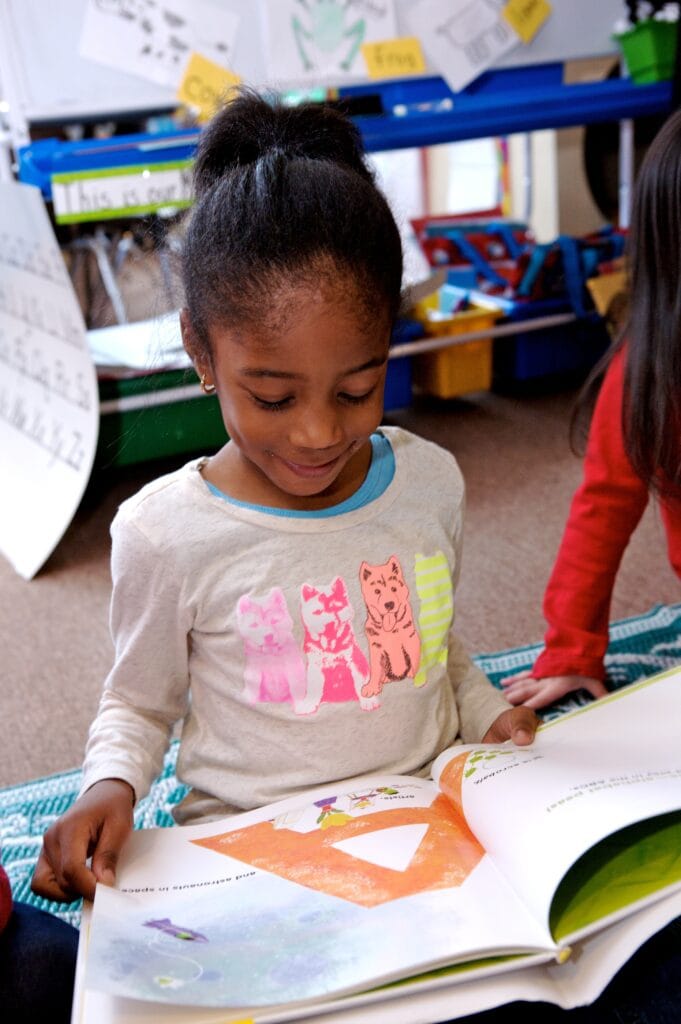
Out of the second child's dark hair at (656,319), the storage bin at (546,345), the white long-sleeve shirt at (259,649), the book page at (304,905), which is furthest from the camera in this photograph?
the storage bin at (546,345)

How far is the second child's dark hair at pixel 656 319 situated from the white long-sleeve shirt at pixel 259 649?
1.01 ft

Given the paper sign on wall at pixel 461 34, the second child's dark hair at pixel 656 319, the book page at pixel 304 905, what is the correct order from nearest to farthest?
the book page at pixel 304 905 < the second child's dark hair at pixel 656 319 < the paper sign on wall at pixel 461 34

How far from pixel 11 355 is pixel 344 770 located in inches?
42.4

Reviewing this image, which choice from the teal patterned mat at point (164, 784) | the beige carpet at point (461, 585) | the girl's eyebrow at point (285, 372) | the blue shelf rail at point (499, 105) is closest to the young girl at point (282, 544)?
the girl's eyebrow at point (285, 372)

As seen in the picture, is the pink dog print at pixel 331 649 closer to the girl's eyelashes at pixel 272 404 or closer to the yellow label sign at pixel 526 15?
the girl's eyelashes at pixel 272 404

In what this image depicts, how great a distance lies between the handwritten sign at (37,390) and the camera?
1369 mm

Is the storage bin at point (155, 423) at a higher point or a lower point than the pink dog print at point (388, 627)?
lower

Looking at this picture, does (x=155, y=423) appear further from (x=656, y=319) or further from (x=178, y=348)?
(x=656, y=319)

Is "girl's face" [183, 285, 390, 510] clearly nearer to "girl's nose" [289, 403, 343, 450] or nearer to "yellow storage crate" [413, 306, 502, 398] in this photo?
"girl's nose" [289, 403, 343, 450]

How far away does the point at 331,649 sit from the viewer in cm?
64

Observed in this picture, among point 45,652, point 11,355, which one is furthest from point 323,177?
point 11,355

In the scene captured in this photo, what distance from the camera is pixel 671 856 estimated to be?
19.0 inches

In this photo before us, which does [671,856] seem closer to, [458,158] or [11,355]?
[11,355]

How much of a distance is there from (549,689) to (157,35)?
3.83 ft
